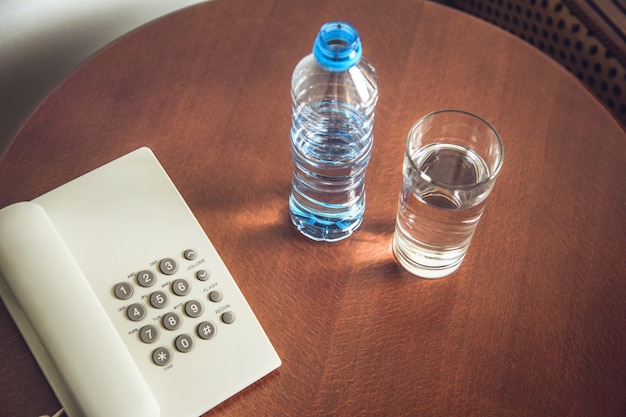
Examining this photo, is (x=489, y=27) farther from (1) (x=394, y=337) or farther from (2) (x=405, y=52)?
(1) (x=394, y=337)

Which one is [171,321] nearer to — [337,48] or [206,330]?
[206,330]

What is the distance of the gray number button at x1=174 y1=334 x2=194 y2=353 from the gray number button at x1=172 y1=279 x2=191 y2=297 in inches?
1.5

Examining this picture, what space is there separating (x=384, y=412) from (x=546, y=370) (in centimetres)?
15

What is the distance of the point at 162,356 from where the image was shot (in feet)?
1.82

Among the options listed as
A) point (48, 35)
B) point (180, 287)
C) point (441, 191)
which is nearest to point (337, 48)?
point (441, 191)

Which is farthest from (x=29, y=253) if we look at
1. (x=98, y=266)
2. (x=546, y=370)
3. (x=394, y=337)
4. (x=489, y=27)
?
(x=489, y=27)

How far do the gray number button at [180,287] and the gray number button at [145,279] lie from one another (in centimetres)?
2

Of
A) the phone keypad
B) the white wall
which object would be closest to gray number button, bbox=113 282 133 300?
the phone keypad

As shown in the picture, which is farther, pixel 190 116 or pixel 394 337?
pixel 190 116

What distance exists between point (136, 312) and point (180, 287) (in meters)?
0.04

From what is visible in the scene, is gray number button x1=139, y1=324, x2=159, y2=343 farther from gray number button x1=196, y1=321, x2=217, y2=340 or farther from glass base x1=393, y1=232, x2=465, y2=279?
glass base x1=393, y1=232, x2=465, y2=279

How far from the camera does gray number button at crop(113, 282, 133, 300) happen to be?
0.58m

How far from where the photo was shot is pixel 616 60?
0.87 m

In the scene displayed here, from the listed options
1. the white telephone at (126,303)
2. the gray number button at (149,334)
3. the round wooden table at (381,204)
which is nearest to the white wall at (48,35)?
the round wooden table at (381,204)
